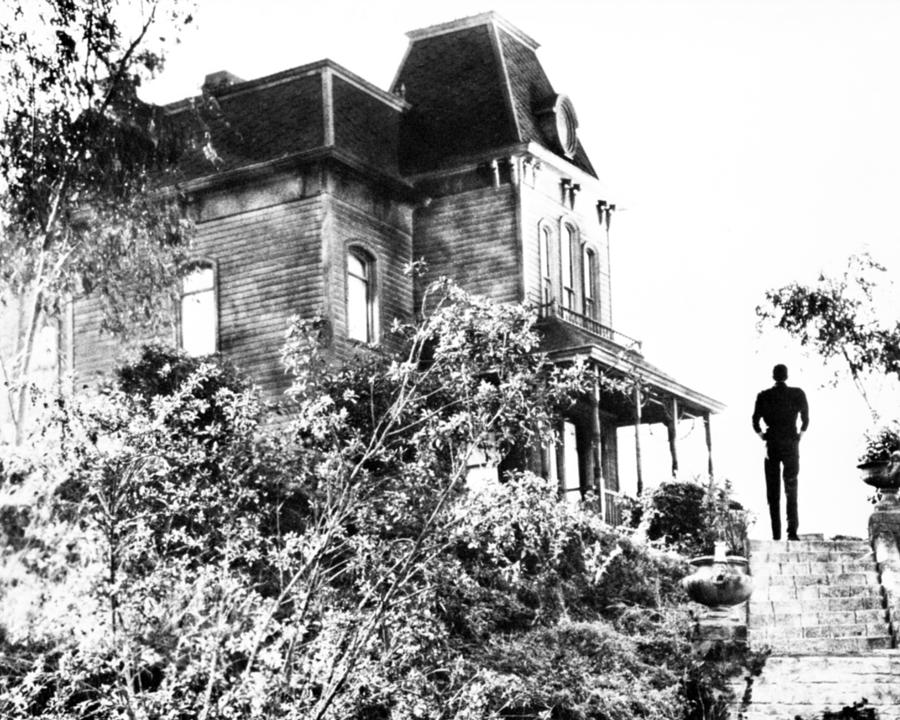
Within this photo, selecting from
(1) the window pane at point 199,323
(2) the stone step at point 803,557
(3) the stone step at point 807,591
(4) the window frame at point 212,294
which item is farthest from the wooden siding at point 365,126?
(3) the stone step at point 807,591

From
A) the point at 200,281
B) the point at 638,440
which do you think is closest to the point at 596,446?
the point at 638,440

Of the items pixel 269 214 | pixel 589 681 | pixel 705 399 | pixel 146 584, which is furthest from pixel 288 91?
pixel 146 584

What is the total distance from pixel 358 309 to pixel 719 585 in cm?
1360

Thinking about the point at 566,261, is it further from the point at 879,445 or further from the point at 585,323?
the point at 879,445

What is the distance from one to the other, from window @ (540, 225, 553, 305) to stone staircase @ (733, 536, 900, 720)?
35.2 feet

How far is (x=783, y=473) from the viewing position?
61.7 ft

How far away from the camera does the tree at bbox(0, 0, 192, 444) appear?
875 inches

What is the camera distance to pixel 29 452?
547 inches

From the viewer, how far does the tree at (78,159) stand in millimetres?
22234

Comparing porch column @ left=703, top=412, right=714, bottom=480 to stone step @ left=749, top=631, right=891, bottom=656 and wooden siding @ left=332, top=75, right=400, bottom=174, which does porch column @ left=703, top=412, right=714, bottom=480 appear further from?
stone step @ left=749, top=631, right=891, bottom=656

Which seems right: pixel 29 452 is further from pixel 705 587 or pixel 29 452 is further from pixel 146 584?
pixel 705 587

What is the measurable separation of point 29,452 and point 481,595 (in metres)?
6.42

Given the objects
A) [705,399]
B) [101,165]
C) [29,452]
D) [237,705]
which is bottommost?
[237,705]

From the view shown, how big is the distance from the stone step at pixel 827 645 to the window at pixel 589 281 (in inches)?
612
